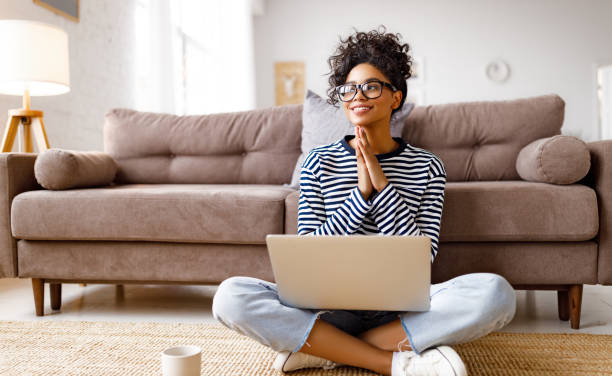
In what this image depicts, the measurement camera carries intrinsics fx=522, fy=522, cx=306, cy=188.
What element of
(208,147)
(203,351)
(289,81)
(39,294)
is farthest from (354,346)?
(289,81)

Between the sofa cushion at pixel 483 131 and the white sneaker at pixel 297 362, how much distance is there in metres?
1.15

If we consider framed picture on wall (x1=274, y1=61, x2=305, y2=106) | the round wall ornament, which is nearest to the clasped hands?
framed picture on wall (x1=274, y1=61, x2=305, y2=106)

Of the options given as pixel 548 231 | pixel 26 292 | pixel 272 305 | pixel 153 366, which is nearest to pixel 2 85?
pixel 26 292

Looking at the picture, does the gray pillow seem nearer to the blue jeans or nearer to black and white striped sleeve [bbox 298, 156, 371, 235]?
black and white striped sleeve [bbox 298, 156, 371, 235]

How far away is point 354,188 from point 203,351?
24.2 inches

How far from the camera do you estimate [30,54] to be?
226 cm

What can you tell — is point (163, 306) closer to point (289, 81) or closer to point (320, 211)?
point (320, 211)

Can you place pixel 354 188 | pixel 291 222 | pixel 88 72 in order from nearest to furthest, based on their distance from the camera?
1. pixel 354 188
2. pixel 291 222
3. pixel 88 72

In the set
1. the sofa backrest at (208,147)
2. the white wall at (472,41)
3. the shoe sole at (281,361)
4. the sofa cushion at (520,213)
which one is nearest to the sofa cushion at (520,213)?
the sofa cushion at (520,213)

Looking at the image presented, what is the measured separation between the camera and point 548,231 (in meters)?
1.61

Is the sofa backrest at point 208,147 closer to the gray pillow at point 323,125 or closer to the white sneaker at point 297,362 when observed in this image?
the gray pillow at point 323,125

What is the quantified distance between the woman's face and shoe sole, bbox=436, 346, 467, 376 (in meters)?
0.57

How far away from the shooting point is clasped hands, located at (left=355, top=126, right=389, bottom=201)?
1.26 meters

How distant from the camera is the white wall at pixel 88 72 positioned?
2.80 m
